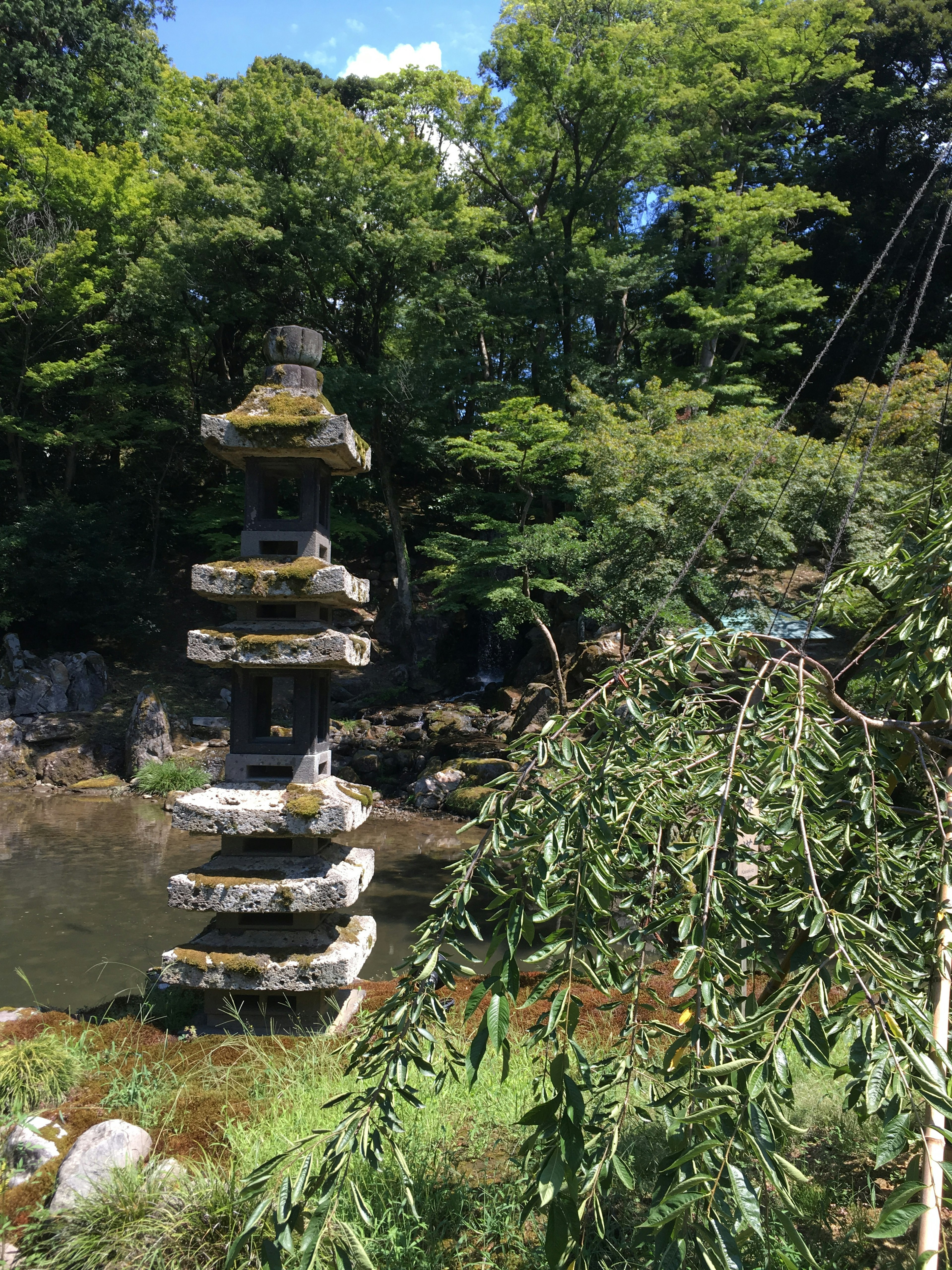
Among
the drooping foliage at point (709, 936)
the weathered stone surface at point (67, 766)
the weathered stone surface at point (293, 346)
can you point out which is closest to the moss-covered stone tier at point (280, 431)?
the weathered stone surface at point (293, 346)

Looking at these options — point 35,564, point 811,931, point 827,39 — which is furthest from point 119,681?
point 827,39

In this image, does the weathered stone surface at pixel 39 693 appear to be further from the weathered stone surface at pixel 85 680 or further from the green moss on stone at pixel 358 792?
the green moss on stone at pixel 358 792

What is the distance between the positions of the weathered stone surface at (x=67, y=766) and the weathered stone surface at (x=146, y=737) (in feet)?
2.07

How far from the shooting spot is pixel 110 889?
354 inches

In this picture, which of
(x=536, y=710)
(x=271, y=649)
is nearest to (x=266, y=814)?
(x=271, y=649)

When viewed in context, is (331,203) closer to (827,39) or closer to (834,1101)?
(827,39)

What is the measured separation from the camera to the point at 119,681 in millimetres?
18078

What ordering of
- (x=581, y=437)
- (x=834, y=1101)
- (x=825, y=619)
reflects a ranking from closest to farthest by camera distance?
(x=825, y=619) < (x=834, y=1101) < (x=581, y=437)

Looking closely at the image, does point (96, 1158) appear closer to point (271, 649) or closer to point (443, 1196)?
point (443, 1196)

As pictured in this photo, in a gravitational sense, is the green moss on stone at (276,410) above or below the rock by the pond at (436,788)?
above

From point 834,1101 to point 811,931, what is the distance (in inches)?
96.5

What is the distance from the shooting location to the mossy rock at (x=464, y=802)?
40.8 ft

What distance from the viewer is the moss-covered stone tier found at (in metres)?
4.93

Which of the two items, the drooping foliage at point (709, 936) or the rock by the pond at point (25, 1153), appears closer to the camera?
the drooping foliage at point (709, 936)
